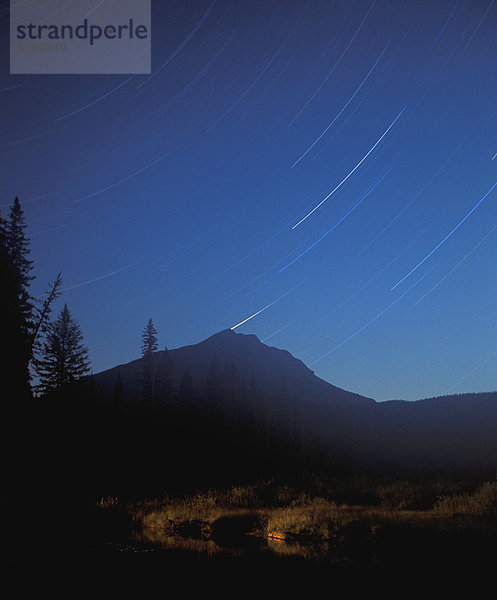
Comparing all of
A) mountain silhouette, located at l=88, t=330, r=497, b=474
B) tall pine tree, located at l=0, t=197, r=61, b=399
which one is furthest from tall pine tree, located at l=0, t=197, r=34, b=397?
mountain silhouette, located at l=88, t=330, r=497, b=474

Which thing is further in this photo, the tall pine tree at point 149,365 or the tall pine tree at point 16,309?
the tall pine tree at point 149,365

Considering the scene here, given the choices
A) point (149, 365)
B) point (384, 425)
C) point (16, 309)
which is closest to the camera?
point (16, 309)

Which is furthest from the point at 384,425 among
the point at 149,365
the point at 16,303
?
the point at 16,303

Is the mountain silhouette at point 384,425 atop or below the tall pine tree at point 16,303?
below

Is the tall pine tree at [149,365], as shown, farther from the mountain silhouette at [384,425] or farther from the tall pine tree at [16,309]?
the tall pine tree at [16,309]

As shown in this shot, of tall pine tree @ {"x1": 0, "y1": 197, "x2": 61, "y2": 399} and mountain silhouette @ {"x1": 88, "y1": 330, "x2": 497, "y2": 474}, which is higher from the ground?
tall pine tree @ {"x1": 0, "y1": 197, "x2": 61, "y2": 399}

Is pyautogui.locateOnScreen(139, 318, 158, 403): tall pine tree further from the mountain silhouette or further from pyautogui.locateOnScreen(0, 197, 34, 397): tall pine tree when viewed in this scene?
pyautogui.locateOnScreen(0, 197, 34, 397): tall pine tree

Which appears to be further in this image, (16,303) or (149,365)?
(149,365)

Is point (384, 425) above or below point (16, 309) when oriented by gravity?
below

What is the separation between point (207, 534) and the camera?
1591 cm

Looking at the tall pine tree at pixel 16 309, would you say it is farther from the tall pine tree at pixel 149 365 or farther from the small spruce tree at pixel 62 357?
the tall pine tree at pixel 149 365

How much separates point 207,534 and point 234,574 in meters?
6.37

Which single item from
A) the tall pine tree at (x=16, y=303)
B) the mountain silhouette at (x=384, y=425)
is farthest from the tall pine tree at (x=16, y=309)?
the mountain silhouette at (x=384, y=425)

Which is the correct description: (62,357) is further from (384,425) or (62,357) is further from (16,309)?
(384,425)
